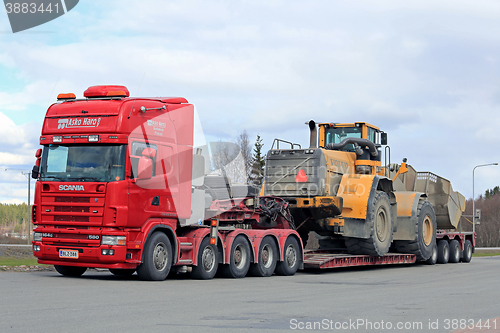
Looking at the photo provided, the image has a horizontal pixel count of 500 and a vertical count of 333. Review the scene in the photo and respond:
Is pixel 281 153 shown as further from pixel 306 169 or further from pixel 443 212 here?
pixel 443 212

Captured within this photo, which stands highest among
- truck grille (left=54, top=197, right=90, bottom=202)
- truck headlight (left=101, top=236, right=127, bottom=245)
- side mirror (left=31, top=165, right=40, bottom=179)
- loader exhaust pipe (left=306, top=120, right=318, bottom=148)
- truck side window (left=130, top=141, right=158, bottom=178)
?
loader exhaust pipe (left=306, top=120, right=318, bottom=148)

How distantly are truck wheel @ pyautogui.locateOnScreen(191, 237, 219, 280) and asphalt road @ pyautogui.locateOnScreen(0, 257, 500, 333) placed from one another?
454 millimetres

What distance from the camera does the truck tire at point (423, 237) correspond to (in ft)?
70.4

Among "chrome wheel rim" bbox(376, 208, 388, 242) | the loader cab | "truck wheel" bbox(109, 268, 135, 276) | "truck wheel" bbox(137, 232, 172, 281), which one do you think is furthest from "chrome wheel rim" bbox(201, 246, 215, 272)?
the loader cab

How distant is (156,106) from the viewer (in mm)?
13852

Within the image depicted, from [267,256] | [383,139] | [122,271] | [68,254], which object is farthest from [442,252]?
[68,254]

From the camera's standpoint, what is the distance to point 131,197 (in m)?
12.8

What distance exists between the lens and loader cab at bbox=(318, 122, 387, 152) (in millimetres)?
20562

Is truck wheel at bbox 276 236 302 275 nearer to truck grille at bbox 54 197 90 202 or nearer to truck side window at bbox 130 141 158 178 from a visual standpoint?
truck side window at bbox 130 141 158 178

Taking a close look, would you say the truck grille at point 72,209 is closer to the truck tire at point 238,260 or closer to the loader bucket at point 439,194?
the truck tire at point 238,260

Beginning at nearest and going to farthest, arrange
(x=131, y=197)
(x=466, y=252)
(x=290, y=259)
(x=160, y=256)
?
1. (x=131, y=197)
2. (x=160, y=256)
3. (x=290, y=259)
4. (x=466, y=252)

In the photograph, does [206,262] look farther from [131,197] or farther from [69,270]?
[69,270]

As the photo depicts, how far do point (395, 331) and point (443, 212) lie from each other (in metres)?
18.7

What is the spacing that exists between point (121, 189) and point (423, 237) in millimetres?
13202
